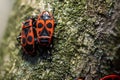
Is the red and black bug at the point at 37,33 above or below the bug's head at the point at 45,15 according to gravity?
below

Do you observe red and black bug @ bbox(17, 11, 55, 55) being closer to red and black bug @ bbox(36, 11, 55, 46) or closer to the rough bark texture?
red and black bug @ bbox(36, 11, 55, 46)

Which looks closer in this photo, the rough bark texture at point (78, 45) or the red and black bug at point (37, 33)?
the rough bark texture at point (78, 45)

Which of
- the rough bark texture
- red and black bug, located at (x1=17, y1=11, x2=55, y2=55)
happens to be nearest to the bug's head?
red and black bug, located at (x1=17, y1=11, x2=55, y2=55)

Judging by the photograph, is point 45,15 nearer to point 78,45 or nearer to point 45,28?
point 45,28

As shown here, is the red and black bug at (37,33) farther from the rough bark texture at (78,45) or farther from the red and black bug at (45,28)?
the rough bark texture at (78,45)

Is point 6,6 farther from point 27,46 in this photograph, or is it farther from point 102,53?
point 102,53

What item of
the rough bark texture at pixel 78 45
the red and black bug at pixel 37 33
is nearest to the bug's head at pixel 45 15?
the red and black bug at pixel 37 33

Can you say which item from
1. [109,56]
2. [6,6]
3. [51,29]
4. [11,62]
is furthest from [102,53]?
[6,6]
